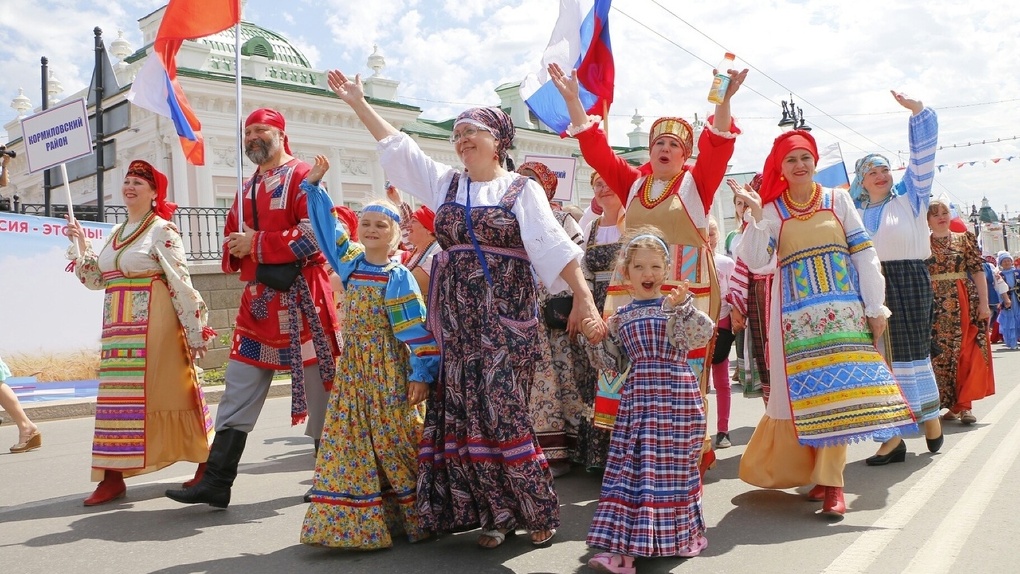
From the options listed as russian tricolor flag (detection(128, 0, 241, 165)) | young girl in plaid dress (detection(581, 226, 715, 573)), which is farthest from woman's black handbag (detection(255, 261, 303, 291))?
young girl in plaid dress (detection(581, 226, 715, 573))

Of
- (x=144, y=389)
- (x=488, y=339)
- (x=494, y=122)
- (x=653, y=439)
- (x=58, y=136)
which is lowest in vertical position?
(x=653, y=439)

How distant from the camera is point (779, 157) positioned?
493cm

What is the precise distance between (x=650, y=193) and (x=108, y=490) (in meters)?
3.65

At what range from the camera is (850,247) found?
483cm

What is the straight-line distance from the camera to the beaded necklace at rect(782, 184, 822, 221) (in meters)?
4.86

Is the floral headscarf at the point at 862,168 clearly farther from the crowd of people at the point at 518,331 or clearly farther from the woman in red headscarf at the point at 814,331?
the woman in red headscarf at the point at 814,331

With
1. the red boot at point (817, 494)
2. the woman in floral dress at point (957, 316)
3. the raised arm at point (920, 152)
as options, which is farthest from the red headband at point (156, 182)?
the woman in floral dress at point (957, 316)

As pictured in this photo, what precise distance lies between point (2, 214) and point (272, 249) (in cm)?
757

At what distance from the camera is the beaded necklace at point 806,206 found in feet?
15.9

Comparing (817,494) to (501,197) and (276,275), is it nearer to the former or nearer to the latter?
(501,197)

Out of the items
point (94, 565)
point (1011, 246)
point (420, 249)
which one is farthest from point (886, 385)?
point (1011, 246)

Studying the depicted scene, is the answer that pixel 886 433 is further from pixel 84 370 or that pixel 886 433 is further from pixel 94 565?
pixel 84 370

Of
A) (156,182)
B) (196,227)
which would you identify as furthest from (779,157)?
(196,227)

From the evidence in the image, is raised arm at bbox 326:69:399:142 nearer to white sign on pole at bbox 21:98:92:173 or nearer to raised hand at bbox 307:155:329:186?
raised hand at bbox 307:155:329:186
